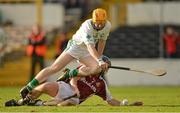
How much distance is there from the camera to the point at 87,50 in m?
16.8

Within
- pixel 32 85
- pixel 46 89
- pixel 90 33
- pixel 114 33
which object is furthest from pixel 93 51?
pixel 114 33

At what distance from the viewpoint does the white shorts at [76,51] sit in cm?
1664

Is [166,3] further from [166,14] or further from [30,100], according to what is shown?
[30,100]

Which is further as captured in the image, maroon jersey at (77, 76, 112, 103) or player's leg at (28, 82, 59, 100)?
maroon jersey at (77, 76, 112, 103)

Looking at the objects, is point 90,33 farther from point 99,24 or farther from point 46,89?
point 46,89

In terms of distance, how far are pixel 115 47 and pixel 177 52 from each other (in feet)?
8.16

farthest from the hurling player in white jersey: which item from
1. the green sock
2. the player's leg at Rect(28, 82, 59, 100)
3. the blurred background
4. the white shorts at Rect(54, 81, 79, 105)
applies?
the blurred background

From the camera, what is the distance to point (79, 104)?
1650 centimetres

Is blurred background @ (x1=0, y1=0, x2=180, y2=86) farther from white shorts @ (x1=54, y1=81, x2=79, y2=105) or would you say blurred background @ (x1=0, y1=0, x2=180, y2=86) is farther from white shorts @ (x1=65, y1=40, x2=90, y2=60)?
white shorts @ (x1=54, y1=81, x2=79, y2=105)

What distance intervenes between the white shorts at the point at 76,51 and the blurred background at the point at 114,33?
1236cm

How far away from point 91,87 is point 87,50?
95cm

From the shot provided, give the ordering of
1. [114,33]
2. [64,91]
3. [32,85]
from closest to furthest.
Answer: [64,91] < [32,85] < [114,33]

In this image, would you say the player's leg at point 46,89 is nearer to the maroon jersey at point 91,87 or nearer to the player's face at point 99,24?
the maroon jersey at point 91,87

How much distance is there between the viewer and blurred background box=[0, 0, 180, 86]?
31.1 metres
